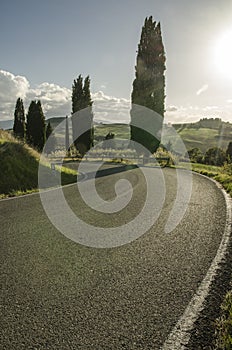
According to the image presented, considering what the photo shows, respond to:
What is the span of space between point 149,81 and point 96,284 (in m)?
33.2

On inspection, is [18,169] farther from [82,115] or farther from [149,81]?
[82,115]

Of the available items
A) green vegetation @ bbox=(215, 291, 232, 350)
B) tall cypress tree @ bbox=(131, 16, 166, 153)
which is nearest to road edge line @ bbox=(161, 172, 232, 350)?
green vegetation @ bbox=(215, 291, 232, 350)

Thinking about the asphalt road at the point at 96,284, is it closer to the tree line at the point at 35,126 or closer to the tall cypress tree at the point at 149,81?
the tall cypress tree at the point at 149,81

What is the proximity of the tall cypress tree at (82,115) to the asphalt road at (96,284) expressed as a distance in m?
35.6

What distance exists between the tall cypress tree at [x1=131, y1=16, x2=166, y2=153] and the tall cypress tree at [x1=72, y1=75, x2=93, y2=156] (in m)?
8.51

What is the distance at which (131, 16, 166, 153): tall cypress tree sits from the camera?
112 feet

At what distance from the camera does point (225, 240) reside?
17.3 ft

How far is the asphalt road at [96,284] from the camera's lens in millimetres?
2541

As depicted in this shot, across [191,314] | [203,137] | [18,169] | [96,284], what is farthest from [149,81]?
[203,137]

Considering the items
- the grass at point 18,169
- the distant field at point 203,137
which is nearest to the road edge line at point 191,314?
the grass at point 18,169

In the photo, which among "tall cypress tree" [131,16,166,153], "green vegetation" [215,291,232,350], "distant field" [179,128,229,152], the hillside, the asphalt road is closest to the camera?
"green vegetation" [215,291,232,350]

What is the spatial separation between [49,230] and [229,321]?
149 inches

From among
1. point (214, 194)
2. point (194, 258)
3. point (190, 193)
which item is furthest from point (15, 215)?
point (214, 194)

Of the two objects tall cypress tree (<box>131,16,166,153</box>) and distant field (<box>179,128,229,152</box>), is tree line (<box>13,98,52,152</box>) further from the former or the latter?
distant field (<box>179,128,229,152</box>)
